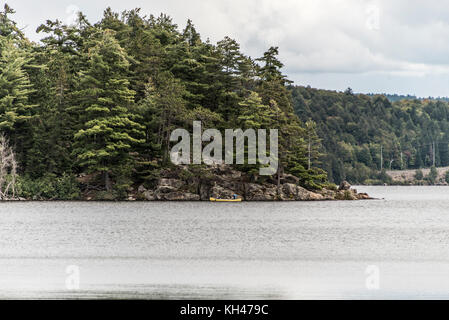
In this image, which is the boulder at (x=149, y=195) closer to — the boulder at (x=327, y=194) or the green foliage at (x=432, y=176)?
the boulder at (x=327, y=194)

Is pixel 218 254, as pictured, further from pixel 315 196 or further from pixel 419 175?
pixel 419 175

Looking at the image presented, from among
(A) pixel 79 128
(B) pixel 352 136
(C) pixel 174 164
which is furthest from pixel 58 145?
(B) pixel 352 136

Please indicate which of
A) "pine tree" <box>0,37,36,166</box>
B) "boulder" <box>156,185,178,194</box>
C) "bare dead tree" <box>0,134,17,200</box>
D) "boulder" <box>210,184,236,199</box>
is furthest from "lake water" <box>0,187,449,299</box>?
"pine tree" <box>0,37,36,166</box>

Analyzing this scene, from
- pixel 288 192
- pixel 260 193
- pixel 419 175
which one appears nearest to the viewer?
pixel 260 193

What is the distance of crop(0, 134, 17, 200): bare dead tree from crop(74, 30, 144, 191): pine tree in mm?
6323

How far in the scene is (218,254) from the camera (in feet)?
107

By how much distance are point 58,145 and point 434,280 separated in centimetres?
5109

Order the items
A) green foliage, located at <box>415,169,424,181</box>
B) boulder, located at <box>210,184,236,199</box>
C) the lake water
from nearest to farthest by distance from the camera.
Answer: the lake water, boulder, located at <box>210,184,236,199</box>, green foliage, located at <box>415,169,424,181</box>

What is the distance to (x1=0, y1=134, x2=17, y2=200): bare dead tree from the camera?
65625mm

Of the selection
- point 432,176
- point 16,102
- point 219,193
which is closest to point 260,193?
point 219,193

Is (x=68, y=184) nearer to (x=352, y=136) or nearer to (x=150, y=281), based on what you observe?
(x=150, y=281)

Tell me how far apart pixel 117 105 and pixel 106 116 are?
5.24 feet

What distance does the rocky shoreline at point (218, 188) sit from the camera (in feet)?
229

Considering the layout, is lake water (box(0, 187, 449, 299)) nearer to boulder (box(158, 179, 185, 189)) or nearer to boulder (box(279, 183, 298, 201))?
boulder (box(158, 179, 185, 189))
